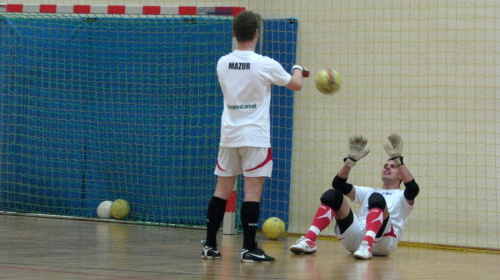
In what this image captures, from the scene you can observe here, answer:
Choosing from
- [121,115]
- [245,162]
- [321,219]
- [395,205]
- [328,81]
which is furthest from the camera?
[121,115]

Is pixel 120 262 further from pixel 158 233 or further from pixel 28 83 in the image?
pixel 28 83

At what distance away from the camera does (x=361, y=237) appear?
690 cm

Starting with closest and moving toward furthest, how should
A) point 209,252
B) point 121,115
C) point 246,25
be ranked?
point 246,25
point 209,252
point 121,115

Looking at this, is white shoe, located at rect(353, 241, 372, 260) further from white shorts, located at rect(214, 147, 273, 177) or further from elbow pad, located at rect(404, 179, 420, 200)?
white shorts, located at rect(214, 147, 273, 177)

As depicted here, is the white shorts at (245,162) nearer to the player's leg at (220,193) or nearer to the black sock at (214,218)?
the player's leg at (220,193)

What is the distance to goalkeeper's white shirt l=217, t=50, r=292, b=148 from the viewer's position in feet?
19.7

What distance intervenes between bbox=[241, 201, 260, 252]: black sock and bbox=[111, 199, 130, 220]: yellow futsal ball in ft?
13.3

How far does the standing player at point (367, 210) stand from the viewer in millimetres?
6641

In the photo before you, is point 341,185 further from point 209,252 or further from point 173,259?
point 173,259

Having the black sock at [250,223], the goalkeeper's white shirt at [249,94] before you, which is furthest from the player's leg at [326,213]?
the goalkeeper's white shirt at [249,94]

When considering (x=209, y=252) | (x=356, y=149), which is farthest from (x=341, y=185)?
(x=209, y=252)

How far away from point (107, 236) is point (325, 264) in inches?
107

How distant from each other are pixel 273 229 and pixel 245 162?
2.64 meters

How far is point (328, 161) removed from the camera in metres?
9.34
